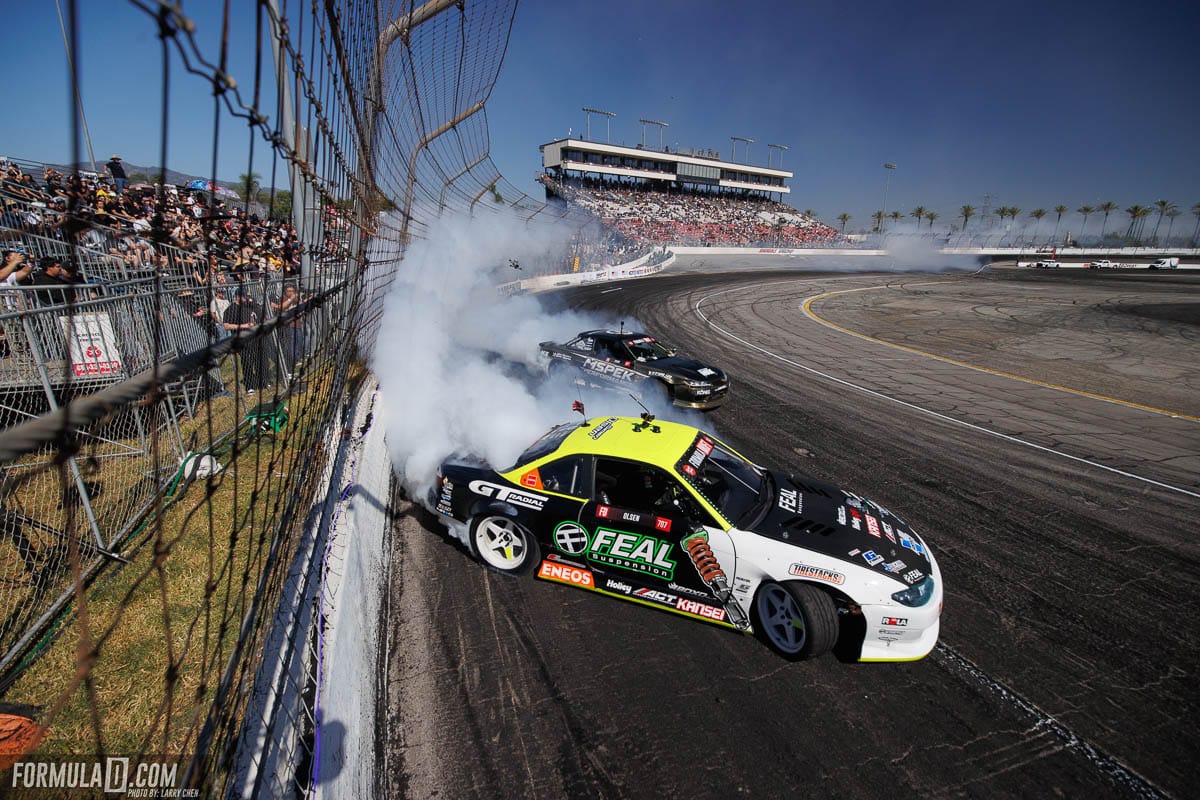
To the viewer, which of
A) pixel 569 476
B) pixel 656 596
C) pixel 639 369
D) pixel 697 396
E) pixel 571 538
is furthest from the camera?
pixel 639 369

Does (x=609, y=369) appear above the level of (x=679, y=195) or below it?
below

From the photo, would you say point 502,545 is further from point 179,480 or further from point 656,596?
point 179,480

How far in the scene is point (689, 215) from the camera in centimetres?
6456

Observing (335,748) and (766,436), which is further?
(766,436)

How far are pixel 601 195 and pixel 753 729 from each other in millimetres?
58838

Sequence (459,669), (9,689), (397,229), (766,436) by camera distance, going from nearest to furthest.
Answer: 1. (9,689)
2. (459,669)
3. (766,436)
4. (397,229)

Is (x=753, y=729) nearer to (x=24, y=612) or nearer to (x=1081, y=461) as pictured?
(x=24, y=612)

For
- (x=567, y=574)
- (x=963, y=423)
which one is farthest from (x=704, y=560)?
(x=963, y=423)

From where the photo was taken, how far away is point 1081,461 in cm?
A: 759

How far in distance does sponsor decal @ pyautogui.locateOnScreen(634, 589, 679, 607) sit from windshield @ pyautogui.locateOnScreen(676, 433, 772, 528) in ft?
2.45

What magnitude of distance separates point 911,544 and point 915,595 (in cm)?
63

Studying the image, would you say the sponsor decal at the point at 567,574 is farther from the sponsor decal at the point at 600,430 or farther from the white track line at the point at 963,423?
the white track line at the point at 963,423

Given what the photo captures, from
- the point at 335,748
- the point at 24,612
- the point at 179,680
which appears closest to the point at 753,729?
the point at 335,748

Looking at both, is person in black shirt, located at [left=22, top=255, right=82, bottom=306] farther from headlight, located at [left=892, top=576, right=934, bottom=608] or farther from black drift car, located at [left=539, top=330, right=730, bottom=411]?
headlight, located at [left=892, top=576, right=934, bottom=608]
